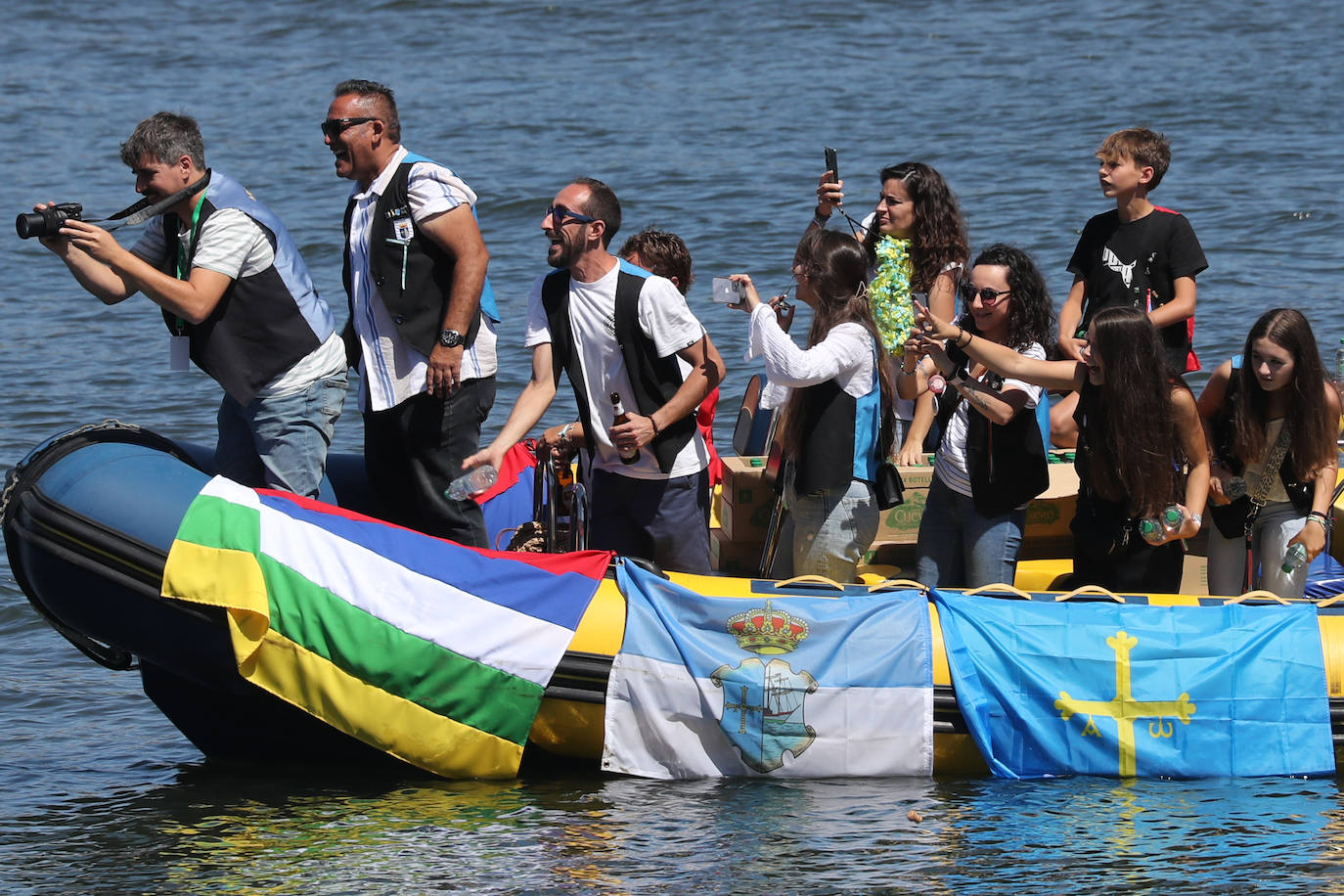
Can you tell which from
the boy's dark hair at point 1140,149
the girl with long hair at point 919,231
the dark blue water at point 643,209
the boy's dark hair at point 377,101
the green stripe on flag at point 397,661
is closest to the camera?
the dark blue water at point 643,209

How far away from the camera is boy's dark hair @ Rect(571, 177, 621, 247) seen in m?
5.26

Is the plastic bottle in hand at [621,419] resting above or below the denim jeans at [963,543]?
above

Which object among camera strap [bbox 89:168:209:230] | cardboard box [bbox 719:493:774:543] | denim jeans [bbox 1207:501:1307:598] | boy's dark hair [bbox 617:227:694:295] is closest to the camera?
camera strap [bbox 89:168:209:230]

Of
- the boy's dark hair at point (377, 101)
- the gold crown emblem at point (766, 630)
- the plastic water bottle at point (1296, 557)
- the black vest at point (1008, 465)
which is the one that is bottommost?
the gold crown emblem at point (766, 630)

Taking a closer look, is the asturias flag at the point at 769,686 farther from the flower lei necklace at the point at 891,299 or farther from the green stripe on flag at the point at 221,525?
the green stripe on flag at the point at 221,525

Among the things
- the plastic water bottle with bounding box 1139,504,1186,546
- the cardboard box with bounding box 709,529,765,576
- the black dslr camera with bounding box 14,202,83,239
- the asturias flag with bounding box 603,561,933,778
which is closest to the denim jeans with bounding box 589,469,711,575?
the asturias flag with bounding box 603,561,933,778

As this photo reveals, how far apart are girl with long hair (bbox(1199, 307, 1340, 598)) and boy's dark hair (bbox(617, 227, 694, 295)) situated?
190cm

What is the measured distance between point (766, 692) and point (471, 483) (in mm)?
1120

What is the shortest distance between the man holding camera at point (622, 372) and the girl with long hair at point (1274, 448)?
1.63m

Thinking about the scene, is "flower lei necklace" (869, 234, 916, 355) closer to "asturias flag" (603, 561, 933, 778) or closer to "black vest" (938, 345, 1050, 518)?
"black vest" (938, 345, 1050, 518)

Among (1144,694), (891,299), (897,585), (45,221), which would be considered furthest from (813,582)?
(45,221)

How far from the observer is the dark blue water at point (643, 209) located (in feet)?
16.2

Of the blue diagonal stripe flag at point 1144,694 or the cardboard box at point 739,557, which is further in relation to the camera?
the cardboard box at point 739,557

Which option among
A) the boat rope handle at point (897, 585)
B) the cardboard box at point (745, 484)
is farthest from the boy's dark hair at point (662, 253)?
the boat rope handle at point (897, 585)
